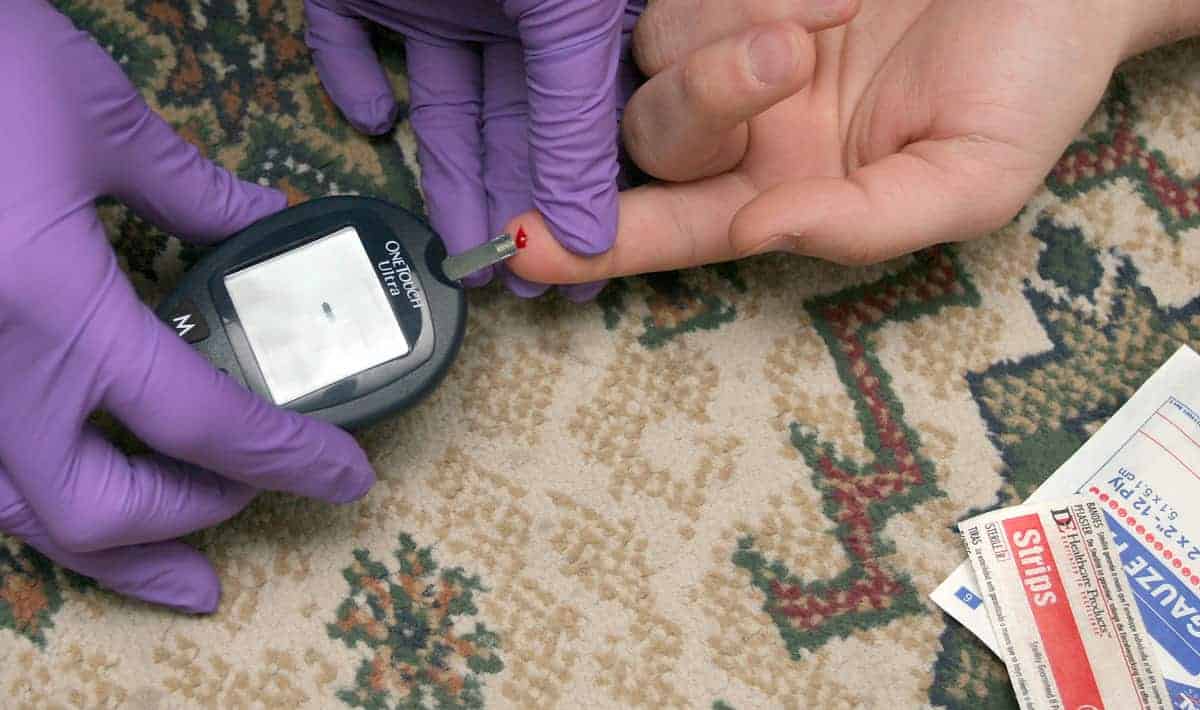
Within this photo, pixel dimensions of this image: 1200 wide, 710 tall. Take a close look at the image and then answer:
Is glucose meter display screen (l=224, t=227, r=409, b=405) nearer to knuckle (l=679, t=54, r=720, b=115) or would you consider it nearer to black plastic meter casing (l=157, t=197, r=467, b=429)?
black plastic meter casing (l=157, t=197, r=467, b=429)

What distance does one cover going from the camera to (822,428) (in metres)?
0.72

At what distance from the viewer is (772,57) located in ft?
1.78

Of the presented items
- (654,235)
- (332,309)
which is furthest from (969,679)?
(332,309)

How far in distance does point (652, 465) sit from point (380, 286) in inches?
8.6

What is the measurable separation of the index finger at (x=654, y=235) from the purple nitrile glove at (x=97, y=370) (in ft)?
0.55

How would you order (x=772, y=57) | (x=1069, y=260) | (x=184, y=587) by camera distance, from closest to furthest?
(x=772, y=57), (x=184, y=587), (x=1069, y=260)

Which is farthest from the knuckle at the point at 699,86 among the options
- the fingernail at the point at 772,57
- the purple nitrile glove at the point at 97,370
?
the purple nitrile glove at the point at 97,370

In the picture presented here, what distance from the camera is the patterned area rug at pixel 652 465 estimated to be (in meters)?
0.67

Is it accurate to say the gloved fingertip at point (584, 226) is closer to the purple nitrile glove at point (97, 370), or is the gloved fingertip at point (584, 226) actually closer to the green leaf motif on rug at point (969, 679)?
the purple nitrile glove at point (97, 370)

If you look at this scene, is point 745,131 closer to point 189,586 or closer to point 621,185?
point 621,185

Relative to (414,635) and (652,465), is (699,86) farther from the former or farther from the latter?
(414,635)

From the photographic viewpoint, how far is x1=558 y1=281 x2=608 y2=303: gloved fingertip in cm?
70

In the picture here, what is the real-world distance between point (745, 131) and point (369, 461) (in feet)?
1.07

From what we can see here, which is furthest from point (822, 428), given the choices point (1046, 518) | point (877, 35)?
point (877, 35)
